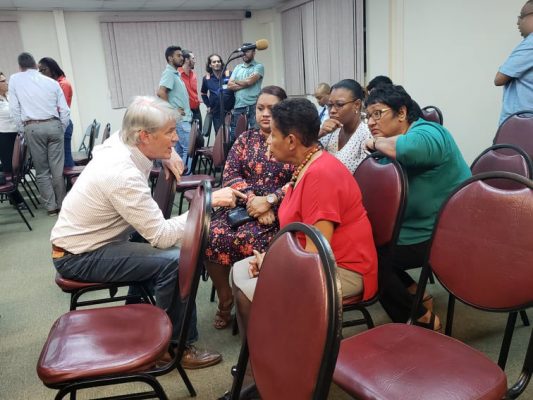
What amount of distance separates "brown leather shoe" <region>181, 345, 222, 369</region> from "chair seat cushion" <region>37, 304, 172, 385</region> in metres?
0.45

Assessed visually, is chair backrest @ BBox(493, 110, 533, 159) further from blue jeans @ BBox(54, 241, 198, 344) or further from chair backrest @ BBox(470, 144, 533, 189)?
blue jeans @ BBox(54, 241, 198, 344)

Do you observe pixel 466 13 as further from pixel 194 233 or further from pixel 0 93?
pixel 0 93

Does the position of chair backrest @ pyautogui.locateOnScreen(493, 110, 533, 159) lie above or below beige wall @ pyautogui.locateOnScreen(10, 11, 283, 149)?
below

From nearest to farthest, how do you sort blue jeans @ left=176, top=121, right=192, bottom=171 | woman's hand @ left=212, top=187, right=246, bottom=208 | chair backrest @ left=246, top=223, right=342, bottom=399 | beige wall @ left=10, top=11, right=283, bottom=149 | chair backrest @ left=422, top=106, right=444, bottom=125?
chair backrest @ left=246, top=223, right=342, bottom=399 < woman's hand @ left=212, top=187, right=246, bottom=208 < chair backrest @ left=422, top=106, right=444, bottom=125 < blue jeans @ left=176, top=121, right=192, bottom=171 < beige wall @ left=10, top=11, right=283, bottom=149

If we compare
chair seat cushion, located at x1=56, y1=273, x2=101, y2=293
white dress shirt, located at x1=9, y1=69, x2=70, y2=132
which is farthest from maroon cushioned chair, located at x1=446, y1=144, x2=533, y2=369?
white dress shirt, located at x1=9, y1=69, x2=70, y2=132

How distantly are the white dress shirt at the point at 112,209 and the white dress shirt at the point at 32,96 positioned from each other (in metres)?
3.01

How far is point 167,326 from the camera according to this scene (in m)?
1.38

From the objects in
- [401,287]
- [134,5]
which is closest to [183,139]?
[134,5]

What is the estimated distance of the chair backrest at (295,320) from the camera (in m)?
0.72

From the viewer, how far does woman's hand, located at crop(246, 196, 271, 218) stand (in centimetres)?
197

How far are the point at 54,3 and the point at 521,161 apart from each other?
21.7 feet

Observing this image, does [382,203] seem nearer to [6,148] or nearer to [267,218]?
[267,218]

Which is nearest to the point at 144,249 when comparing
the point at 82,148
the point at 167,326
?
the point at 167,326

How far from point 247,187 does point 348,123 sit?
2.19 feet
